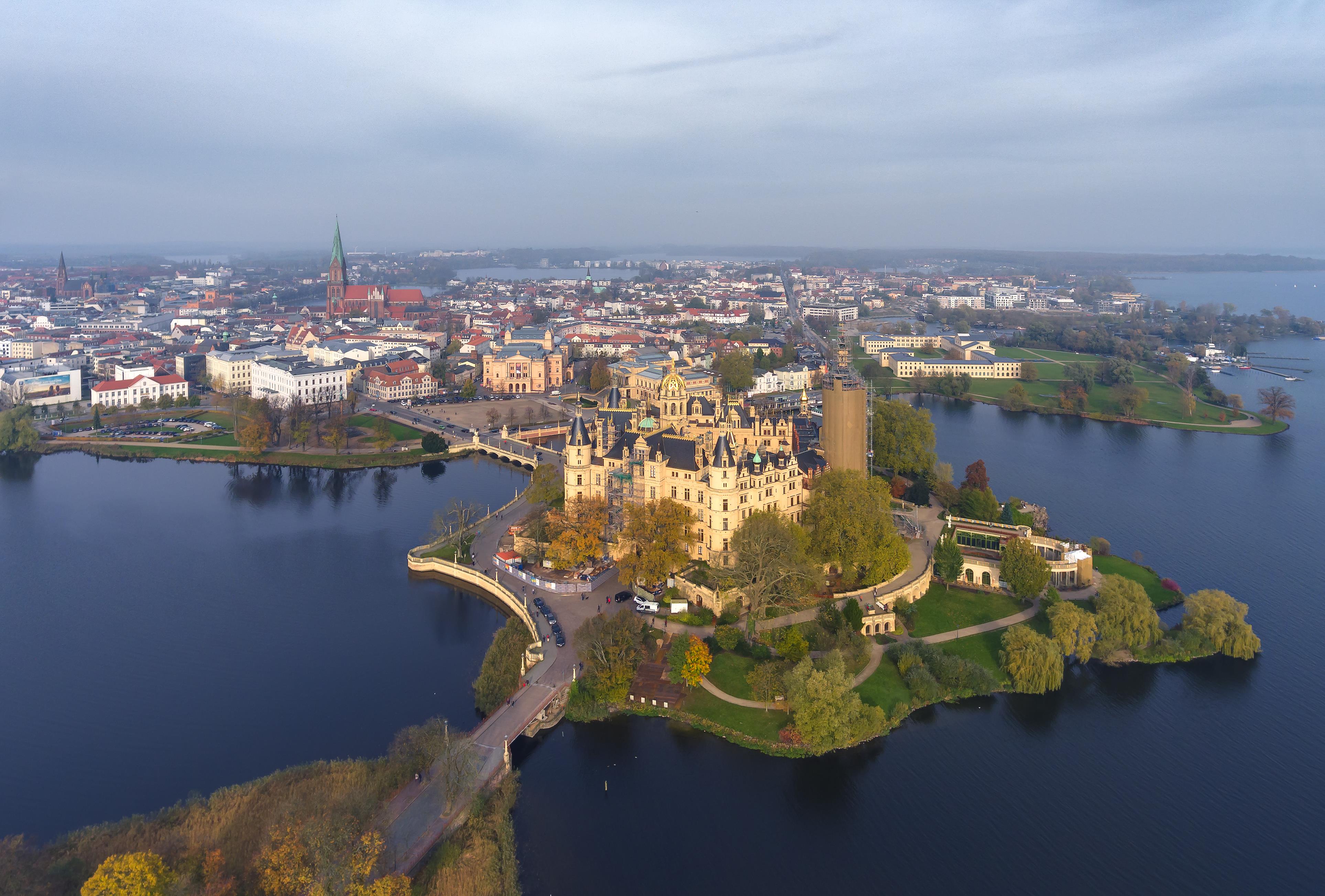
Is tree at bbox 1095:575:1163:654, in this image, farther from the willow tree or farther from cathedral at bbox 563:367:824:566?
cathedral at bbox 563:367:824:566

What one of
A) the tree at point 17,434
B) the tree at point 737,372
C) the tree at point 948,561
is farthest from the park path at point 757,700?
the tree at point 17,434

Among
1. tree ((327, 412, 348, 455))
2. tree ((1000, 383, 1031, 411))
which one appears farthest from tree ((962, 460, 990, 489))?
tree ((327, 412, 348, 455))

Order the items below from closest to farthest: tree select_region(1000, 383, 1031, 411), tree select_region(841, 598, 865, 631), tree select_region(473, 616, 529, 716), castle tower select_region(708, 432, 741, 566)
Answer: tree select_region(473, 616, 529, 716), tree select_region(841, 598, 865, 631), castle tower select_region(708, 432, 741, 566), tree select_region(1000, 383, 1031, 411)

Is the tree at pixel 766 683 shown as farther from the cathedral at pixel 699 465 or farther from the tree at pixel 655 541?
the cathedral at pixel 699 465

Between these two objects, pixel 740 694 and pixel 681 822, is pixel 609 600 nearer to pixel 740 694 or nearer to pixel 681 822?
pixel 740 694

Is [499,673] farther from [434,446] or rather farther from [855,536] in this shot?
[434,446]

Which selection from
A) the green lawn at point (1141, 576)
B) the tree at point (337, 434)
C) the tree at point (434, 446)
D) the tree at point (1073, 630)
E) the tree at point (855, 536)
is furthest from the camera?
the tree at point (434, 446)
